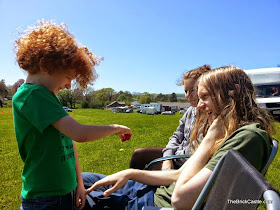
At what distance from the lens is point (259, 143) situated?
4.24 ft

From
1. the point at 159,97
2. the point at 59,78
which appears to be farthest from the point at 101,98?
the point at 59,78

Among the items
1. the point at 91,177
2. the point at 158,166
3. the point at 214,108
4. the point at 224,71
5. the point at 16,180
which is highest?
the point at 224,71

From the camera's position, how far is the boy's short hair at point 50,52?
153 centimetres

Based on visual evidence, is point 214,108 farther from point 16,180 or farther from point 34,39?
point 16,180

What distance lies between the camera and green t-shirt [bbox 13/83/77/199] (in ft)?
4.65

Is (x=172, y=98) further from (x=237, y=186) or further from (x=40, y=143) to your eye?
(x=237, y=186)

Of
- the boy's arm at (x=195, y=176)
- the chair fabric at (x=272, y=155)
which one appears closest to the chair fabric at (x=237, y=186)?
the boy's arm at (x=195, y=176)

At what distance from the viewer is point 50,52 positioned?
5.00 ft

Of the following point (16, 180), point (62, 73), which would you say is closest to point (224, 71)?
point (62, 73)

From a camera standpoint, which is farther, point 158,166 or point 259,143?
point 158,166

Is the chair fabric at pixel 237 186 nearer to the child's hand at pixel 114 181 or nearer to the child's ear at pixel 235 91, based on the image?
the child's ear at pixel 235 91

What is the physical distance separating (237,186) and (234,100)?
0.76 m

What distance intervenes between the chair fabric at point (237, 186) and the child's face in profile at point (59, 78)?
1.13m

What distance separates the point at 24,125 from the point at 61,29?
721 mm
